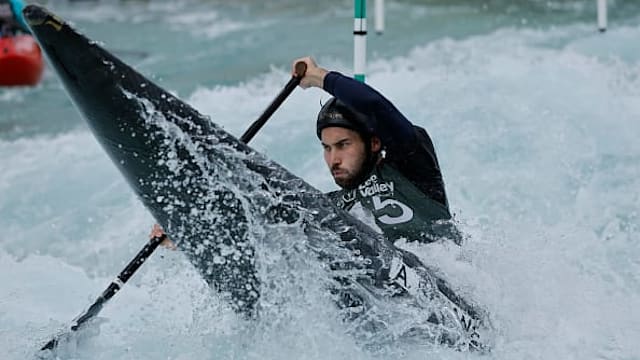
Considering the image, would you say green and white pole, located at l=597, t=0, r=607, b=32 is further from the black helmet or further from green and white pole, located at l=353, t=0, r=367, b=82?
the black helmet

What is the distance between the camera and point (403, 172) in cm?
331

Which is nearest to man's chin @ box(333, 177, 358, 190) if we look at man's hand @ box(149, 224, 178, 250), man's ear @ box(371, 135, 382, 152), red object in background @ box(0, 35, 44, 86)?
man's ear @ box(371, 135, 382, 152)

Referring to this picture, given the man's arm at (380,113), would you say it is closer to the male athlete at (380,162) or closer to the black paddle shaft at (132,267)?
the male athlete at (380,162)

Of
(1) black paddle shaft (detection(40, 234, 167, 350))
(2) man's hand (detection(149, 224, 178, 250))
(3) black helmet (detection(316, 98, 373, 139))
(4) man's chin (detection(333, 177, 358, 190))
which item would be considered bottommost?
(1) black paddle shaft (detection(40, 234, 167, 350))

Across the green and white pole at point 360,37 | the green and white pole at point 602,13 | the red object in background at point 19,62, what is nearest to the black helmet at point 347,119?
the green and white pole at point 360,37

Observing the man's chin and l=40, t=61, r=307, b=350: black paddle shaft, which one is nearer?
the man's chin

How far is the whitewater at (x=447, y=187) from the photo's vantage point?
3553 mm

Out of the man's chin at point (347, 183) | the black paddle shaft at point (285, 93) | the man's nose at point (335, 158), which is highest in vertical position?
the black paddle shaft at point (285, 93)

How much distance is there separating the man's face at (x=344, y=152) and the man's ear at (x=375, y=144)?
1.3 inches

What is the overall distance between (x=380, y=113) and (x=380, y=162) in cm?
20

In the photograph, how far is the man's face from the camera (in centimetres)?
329

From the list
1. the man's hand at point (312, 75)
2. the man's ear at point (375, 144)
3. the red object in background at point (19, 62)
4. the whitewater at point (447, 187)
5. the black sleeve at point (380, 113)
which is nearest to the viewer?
the black sleeve at point (380, 113)

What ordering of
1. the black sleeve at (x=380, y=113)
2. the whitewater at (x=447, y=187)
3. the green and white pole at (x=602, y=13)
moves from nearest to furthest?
the black sleeve at (x=380, y=113) < the whitewater at (x=447, y=187) < the green and white pole at (x=602, y=13)

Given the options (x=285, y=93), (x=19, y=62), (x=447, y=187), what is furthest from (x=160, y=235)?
(x=19, y=62)
